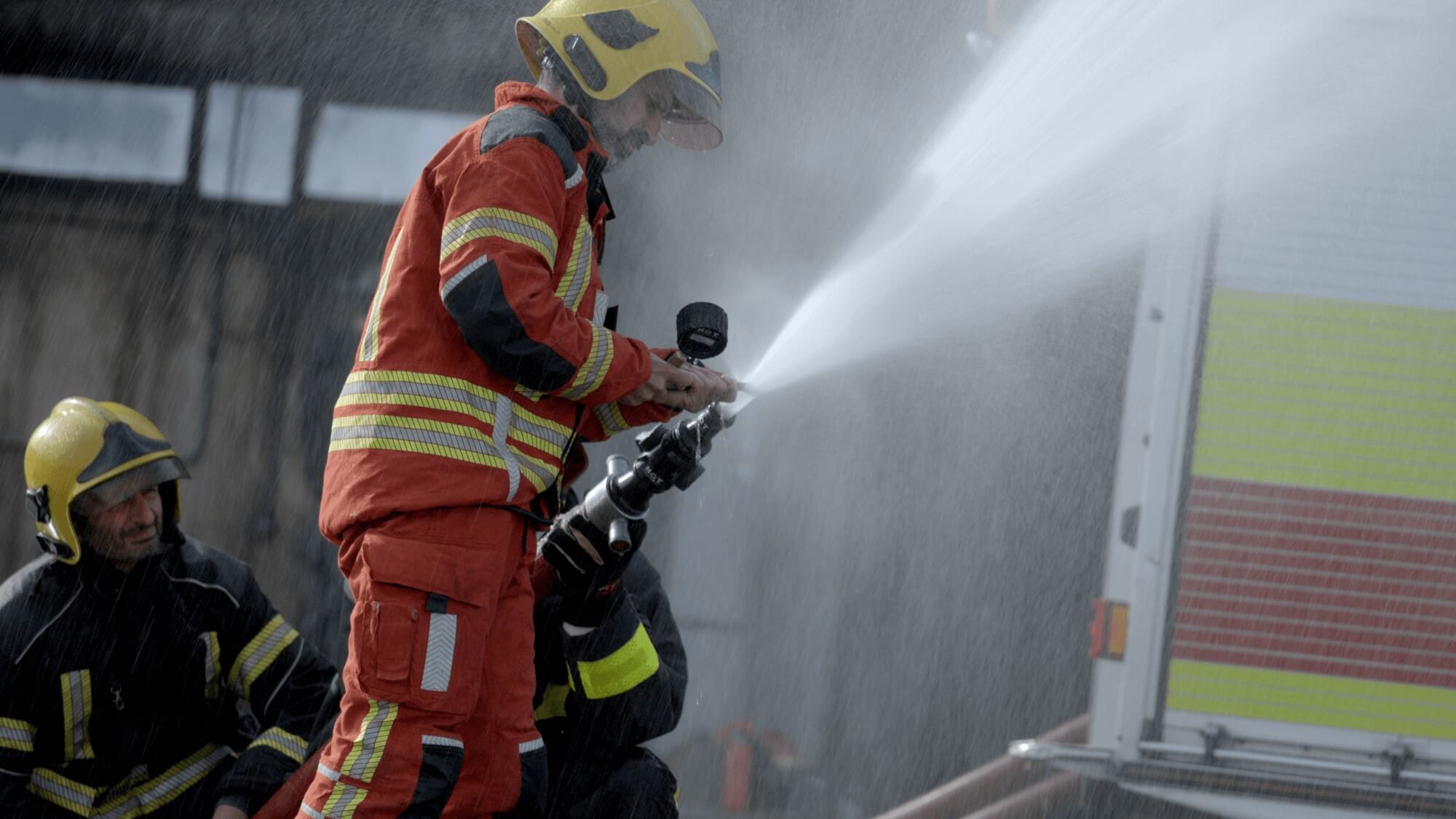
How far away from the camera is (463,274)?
2.23 metres

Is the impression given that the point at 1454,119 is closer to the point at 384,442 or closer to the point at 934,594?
the point at 934,594

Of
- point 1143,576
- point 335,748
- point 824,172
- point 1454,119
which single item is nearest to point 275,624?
point 335,748

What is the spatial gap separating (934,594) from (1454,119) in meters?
2.38

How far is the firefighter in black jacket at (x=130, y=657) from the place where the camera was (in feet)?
10.3

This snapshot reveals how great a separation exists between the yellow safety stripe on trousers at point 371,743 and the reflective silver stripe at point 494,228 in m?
0.75

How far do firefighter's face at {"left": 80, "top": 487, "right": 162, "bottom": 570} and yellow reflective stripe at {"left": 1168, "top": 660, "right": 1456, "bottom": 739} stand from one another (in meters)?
2.59

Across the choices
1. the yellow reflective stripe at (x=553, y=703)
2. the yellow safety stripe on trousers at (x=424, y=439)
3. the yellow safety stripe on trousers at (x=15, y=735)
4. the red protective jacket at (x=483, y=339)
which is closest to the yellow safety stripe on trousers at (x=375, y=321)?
the red protective jacket at (x=483, y=339)

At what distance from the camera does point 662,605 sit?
316cm

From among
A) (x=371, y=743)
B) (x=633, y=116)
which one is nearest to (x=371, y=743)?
(x=371, y=743)

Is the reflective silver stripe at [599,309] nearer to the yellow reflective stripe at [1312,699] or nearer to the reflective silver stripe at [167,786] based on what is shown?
the reflective silver stripe at [167,786]

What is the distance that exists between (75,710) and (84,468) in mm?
550

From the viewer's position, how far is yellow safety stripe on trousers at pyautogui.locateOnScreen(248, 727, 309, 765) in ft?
10.4

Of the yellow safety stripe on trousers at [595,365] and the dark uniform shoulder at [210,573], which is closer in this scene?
the yellow safety stripe on trousers at [595,365]

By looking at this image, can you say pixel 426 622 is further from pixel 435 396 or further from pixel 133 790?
pixel 133 790
